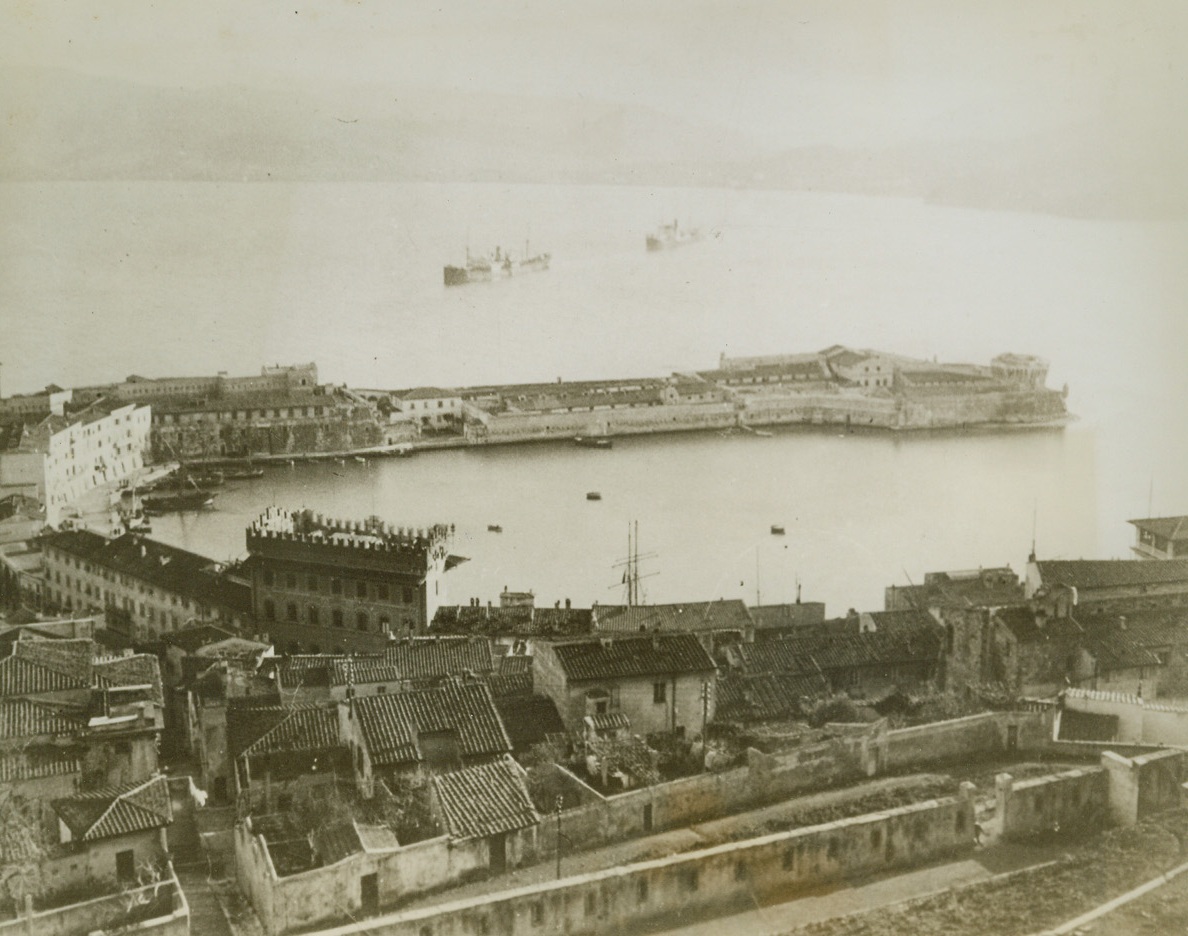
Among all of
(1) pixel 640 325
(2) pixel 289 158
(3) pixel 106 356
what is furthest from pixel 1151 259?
(3) pixel 106 356

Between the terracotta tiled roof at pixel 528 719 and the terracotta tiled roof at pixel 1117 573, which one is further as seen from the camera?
the terracotta tiled roof at pixel 1117 573

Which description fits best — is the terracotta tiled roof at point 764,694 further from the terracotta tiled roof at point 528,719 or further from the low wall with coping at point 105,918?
the low wall with coping at point 105,918

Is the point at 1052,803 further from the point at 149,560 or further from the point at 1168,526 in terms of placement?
the point at 149,560

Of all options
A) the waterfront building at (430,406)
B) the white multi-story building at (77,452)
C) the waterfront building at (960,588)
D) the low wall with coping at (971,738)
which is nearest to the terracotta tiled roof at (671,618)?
the waterfront building at (960,588)

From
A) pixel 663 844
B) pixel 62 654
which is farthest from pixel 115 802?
pixel 663 844

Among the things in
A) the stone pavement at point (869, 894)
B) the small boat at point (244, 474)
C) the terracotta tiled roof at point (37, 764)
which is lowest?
the stone pavement at point (869, 894)

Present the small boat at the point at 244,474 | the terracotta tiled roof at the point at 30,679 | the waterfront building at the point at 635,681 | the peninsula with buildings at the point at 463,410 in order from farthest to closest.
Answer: the small boat at the point at 244,474, the peninsula with buildings at the point at 463,410, the waterfront building at the point at 635,681, the terracotta tiled roof at the point at 30,679
